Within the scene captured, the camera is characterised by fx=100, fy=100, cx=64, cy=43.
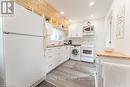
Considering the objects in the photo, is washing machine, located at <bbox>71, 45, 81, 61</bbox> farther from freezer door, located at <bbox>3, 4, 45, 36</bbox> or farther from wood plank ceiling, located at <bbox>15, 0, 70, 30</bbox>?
freezer door, located at <bbox>3, 4, 45, 36</bbox>

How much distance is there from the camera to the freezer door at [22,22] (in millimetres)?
1592

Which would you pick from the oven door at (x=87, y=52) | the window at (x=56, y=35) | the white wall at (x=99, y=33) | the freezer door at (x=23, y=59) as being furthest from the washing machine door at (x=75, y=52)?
the freezer door at (x=23, y=59)

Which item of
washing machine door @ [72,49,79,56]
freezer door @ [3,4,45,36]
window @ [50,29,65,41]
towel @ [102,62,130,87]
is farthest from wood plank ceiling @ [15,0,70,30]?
washing machine door @ [72,49,79,56]

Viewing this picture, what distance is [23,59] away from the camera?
6.31 ft

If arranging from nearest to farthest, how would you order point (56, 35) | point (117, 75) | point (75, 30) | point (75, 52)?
1. point (117, 75)
2. point (56, 35)
3. point (75, 52)
4. point (75, 30)

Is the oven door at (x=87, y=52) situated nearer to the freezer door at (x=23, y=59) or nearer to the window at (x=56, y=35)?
the window at (x=56, y=35)

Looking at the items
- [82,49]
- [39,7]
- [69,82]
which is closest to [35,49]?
[69,82]

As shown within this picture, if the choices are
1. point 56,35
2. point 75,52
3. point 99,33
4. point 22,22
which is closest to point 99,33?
point 99,33

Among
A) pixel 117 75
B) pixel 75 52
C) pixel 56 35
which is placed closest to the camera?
pixel 117 75

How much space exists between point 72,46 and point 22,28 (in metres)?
4.26

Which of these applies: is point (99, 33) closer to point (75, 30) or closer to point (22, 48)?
point (75, 30)

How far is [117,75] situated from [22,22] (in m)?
1.82

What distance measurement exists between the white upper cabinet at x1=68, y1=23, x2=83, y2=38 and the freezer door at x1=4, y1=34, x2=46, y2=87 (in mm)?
3801

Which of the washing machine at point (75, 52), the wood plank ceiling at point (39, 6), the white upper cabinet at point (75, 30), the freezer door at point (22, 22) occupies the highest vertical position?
the wood plank ceiling at point (39, 6)
